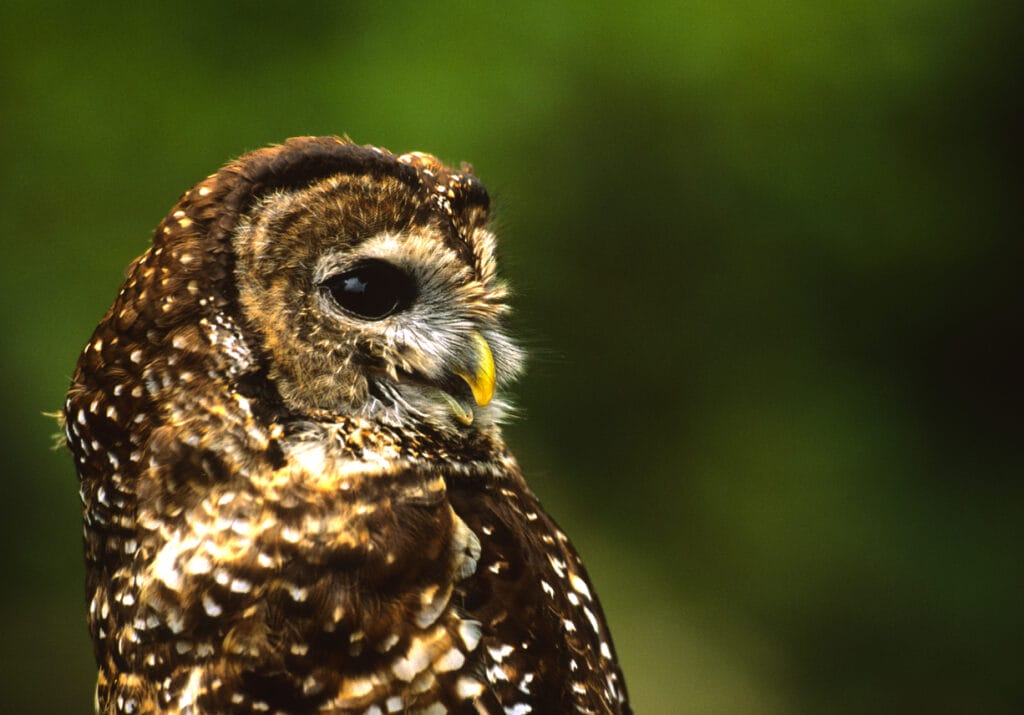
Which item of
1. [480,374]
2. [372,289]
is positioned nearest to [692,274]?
[480,374]

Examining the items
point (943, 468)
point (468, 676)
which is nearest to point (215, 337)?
point (468, 676)

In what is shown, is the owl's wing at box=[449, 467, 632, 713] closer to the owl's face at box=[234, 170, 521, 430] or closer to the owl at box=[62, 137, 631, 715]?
the owl at box=[62, 137, 631, 715]

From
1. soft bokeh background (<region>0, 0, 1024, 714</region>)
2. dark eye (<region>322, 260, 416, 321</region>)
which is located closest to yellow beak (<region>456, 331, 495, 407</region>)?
dark eye (<region>322, 260, 416, 321</region>)

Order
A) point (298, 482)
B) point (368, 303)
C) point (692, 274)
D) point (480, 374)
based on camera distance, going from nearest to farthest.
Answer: point (298, 482), point (368, 303), point (480, 374), point (692, 274)

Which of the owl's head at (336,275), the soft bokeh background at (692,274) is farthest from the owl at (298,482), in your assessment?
the soft bokeh background at (692,274)

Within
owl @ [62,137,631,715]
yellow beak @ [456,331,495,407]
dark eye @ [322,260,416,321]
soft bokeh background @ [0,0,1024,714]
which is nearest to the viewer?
owl @ [62,137,631,715]

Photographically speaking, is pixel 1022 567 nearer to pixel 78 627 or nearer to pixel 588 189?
pixel 588 189

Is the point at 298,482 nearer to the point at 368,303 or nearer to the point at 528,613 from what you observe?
the point at 368,303
